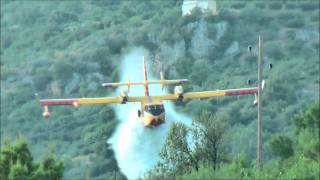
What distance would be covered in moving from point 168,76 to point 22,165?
20.2 metres

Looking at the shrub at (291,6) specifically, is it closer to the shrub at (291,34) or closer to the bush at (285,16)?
the bush at (285,16)

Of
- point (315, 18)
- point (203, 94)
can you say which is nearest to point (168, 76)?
point (203, 94)

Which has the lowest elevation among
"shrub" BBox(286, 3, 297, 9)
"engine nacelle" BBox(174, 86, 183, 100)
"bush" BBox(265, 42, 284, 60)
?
"bush" BBox(265, 42, 284, 60)

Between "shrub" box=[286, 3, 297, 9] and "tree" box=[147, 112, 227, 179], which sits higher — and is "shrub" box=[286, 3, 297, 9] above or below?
below

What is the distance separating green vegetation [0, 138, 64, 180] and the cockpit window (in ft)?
30.7

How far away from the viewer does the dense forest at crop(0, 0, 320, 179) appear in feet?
135

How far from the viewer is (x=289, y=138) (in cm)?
6662

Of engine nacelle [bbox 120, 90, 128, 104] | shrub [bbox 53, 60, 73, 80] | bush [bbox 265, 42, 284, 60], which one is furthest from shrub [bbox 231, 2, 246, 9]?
engine nacelle [bbox 120, 90, 128, 104]

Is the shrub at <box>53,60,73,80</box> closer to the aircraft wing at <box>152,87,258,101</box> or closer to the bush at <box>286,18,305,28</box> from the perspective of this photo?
the bush at <box>286,18,305,28</box>

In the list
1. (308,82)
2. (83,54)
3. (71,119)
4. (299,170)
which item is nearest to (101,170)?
(299,170)

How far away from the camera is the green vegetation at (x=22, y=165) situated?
127 ft

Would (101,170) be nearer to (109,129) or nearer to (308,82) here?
(109,129)

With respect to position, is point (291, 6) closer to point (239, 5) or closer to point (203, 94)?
point (239, 5)

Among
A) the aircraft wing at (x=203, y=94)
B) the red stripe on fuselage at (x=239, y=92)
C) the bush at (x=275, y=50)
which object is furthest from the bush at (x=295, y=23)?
the red stripe on fuselage at (x=239, y=92)
